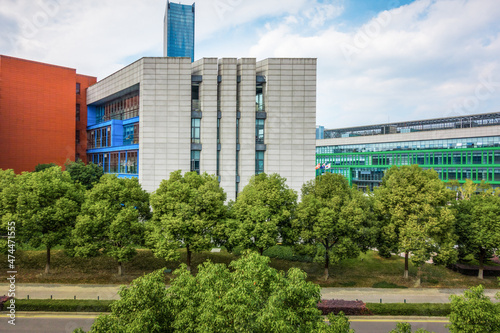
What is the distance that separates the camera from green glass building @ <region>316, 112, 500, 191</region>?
62438 millimetres

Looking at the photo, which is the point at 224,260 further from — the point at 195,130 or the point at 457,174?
the point at 457,174

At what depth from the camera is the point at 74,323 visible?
18.5 meters

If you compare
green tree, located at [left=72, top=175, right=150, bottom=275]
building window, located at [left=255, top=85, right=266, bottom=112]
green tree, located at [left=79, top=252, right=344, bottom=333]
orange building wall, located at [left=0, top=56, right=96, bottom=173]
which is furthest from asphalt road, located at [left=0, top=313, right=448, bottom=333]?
orange building wall, located at [left=0, top=56, right=96, bottom=173]

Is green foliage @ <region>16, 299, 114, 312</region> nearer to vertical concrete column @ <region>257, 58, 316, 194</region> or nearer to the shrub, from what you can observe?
the shrub

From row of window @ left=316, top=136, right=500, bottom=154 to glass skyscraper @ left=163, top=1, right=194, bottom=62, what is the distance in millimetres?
118453

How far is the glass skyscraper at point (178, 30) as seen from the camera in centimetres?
17025

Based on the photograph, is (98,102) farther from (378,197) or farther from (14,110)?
(378,197)

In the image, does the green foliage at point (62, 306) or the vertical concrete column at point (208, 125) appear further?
the vertical concrete column at point (208, 125)

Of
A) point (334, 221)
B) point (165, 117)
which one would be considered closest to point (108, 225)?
point (334, 221)

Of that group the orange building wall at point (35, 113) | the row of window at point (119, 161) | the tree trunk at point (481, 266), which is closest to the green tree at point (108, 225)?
the row of window at point (119, 161)

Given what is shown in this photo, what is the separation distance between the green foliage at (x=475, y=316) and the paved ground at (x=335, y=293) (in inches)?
460

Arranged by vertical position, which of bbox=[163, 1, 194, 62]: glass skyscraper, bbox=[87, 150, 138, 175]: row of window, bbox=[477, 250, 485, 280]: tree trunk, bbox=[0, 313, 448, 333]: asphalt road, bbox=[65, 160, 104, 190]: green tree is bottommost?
bbox=[0, 313, 448, 333]: asphalt road

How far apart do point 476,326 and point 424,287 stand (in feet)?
52.7

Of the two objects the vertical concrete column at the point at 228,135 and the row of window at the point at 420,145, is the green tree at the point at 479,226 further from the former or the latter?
the row of window at the point at 420,145
